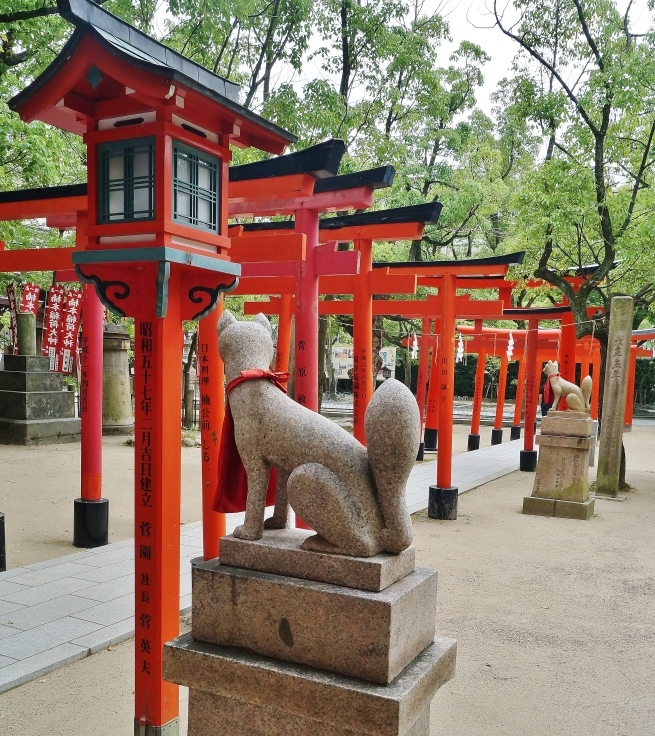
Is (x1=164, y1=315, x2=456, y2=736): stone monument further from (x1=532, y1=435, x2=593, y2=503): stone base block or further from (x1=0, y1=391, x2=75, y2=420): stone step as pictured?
(x1=0, y1=391, x2=75, y2=420): stone step

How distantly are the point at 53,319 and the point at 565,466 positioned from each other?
1077 cm

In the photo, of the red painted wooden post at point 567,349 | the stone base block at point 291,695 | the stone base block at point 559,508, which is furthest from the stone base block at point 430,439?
the stone base block at point 291,695

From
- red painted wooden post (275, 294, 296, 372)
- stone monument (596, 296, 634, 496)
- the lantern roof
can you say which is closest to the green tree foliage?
stone monument (596, 296, 634, 496)

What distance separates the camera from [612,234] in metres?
11.7

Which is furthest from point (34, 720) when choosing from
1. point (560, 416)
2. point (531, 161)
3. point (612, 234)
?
point (531, 161)

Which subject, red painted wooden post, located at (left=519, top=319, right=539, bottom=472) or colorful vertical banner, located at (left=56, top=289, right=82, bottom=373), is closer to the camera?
colorful vertical banner, located at (left=56, top=289, right=82, bottom=373)

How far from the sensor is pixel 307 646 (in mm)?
2838

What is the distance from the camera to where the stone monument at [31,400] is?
15.5 meters

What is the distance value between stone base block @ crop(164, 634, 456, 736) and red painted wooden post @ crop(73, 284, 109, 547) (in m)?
4.84

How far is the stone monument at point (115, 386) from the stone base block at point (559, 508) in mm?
11080

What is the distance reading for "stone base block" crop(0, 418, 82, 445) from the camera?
604 inches

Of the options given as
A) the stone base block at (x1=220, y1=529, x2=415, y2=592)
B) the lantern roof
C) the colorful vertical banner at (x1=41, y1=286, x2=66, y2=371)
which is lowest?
the stone base block at (x1=220, y1=529, x2=415, y2=592)

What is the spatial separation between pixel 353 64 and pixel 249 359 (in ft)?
41.7

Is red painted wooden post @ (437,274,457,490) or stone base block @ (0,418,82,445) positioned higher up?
red painted wooden post @ (437,274,457,490)
